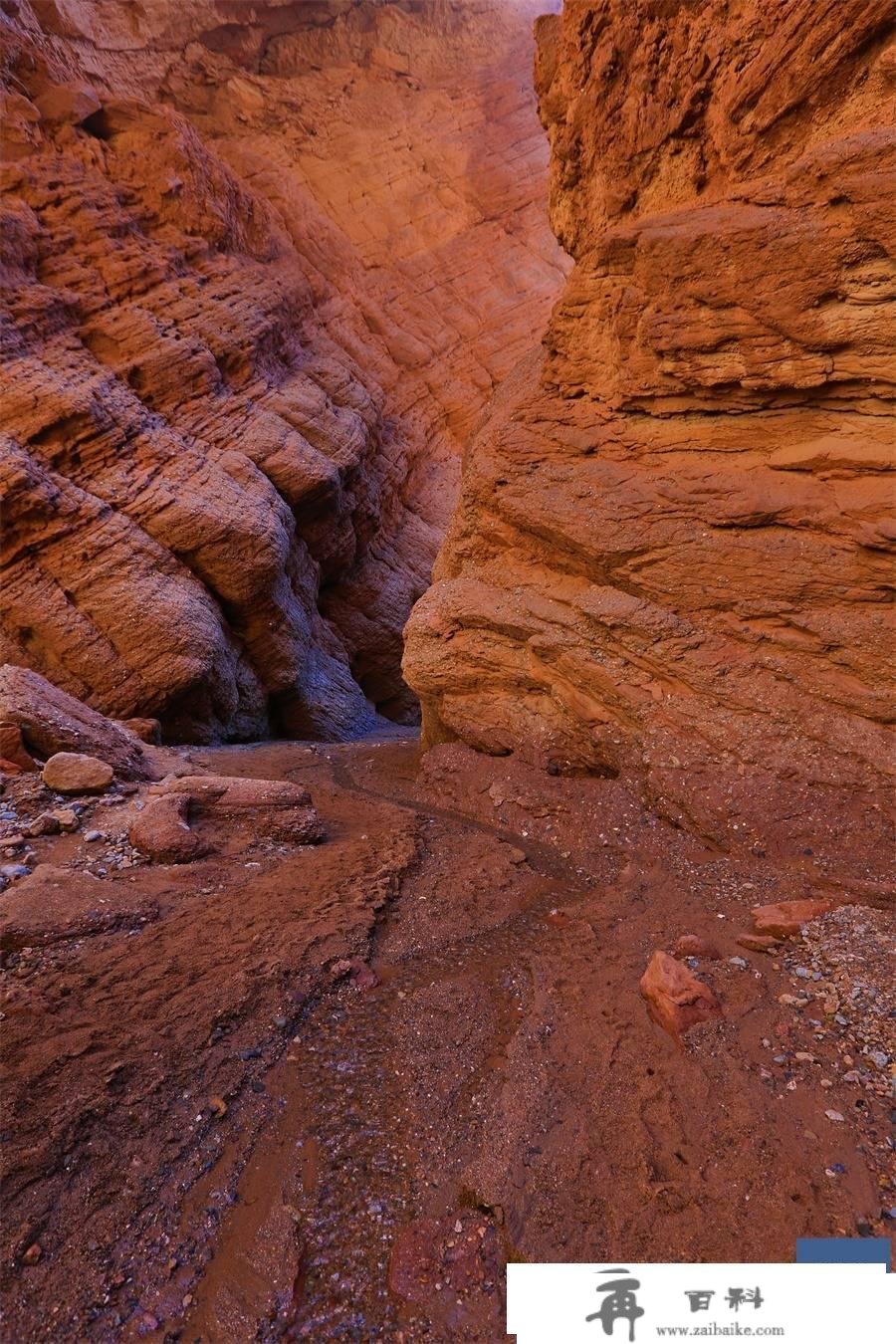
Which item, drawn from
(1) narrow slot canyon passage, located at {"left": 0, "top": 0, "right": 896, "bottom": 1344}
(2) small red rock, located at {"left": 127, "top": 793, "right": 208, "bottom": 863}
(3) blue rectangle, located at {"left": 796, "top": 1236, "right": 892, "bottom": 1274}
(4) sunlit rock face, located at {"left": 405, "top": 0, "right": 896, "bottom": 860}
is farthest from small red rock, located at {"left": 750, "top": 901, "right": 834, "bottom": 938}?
(2) small red rock, located at {"left": 127, "top": 793, "right": 208, "bottom": 863}

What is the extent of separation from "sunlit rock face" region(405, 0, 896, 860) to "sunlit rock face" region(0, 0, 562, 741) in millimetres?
6117

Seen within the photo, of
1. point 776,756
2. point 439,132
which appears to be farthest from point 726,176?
point 439,132

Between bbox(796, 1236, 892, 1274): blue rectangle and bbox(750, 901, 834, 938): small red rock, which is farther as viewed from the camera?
bbox(750, 901, 834, 938): small red rock

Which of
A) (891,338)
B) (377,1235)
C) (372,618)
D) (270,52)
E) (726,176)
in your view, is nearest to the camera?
(377,1235)

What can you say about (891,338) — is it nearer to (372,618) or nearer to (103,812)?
(103,812)

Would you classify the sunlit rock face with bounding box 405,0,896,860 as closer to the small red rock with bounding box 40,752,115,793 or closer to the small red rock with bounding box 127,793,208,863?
the small red rock with bounding box 127,793,208,863

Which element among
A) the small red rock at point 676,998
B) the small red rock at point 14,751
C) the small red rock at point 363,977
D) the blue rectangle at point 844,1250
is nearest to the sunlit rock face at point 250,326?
the small red rock at point 14,751

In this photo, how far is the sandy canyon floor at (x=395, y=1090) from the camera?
2.23 meters

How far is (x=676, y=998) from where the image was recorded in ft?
10.4

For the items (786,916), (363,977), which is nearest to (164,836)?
(363,977)

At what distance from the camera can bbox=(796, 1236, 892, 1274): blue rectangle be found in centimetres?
202

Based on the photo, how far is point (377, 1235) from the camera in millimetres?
2398

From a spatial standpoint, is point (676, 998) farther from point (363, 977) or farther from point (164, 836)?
point (164, 836)

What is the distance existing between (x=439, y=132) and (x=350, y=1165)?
973 inches
